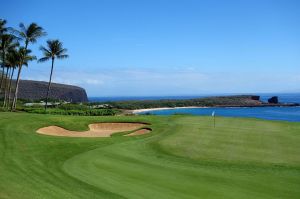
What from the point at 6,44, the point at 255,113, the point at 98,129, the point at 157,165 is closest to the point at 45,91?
the point at 255,113

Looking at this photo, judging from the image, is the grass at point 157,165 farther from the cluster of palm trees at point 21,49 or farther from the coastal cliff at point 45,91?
the coastal cliff at point 45,91

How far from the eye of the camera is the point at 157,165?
16.8 metres

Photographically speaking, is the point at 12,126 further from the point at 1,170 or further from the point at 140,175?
the point at 140,175

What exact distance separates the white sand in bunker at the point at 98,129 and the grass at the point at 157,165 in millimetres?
3663

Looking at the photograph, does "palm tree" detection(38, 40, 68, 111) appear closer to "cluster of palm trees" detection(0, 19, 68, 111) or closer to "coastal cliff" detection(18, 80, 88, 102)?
"cluster of palm trees" detection(0, 19, 68, 111)

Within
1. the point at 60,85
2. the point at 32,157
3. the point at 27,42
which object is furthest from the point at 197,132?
the point at 60,85

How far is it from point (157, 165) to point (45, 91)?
14343 centimetres

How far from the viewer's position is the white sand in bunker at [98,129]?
30.8 meters

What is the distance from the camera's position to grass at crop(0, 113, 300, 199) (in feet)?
40.8

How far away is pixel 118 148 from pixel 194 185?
8.37 m

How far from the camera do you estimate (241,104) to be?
182 m

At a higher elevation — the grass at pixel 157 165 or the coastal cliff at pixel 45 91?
the coastal cliff at pixel 45 91

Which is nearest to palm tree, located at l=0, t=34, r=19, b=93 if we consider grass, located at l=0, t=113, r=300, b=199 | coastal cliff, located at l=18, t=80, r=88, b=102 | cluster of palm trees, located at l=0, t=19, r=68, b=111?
cluster of palm trees, located at l=0, t=19, r=68, b=111

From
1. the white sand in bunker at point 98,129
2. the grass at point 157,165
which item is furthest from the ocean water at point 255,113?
the grass at point 157,165
